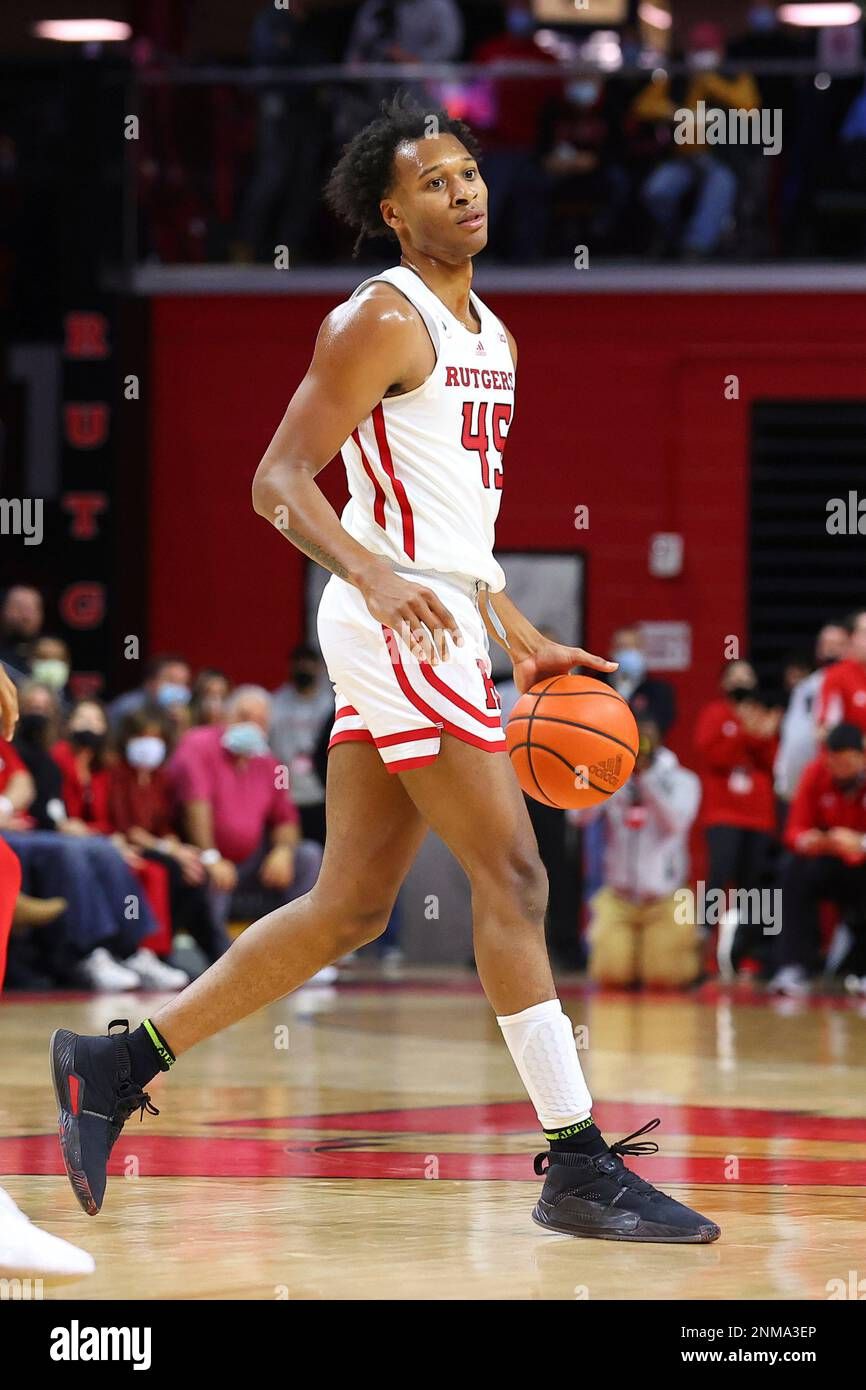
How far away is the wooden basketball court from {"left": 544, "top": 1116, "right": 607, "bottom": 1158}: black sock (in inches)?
6.5

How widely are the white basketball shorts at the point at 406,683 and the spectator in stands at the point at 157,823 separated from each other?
299 inches

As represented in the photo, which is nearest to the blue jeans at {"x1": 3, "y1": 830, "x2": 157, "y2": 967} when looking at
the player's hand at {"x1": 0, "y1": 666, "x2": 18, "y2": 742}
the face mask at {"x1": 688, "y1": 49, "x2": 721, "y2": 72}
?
the player's hand at {"x1": 0, "y1": 666, "x2": 18, "y2": 742}

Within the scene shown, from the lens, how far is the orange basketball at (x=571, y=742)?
4543 mm

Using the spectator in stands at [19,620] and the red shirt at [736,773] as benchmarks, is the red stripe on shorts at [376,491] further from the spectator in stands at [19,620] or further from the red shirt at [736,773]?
the red shirt at [736,773]

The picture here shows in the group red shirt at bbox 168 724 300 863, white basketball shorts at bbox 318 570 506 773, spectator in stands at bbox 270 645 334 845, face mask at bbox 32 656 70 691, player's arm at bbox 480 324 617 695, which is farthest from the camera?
spectator in stands at bbox 270 645 334 845

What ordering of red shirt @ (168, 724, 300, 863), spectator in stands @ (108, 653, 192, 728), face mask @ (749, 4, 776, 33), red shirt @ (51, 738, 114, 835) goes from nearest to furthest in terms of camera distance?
1. red shirt @ (51, 738, 114, 835)
2. red shirt @ (168, 724, 300, 863)
3. spectator in stands @ (108, 653, 192, 728)
4. face mask @ (749, 4, 776, 33)

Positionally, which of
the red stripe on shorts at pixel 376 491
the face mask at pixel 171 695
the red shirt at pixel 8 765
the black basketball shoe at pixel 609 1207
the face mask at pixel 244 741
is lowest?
the black basketball shoe at pixel 609 1207

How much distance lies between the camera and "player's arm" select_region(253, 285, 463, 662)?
414 cm

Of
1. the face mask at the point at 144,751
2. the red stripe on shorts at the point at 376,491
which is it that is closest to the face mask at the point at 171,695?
the face mask at the point at 144,751

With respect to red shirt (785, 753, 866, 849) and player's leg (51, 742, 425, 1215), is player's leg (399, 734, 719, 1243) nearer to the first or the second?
player's leg (51, 742, 425, 1215)

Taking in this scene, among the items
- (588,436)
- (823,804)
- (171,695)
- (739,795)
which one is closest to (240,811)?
(171,695)

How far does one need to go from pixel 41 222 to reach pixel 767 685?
20.9ft

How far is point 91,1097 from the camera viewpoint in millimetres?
4359

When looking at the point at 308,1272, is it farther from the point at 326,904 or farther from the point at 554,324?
the point at 554,324
